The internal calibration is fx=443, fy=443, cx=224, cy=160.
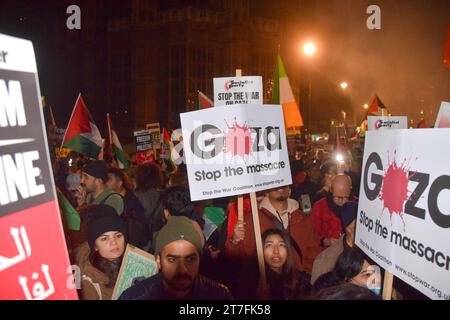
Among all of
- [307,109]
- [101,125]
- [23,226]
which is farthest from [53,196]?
[307,109]

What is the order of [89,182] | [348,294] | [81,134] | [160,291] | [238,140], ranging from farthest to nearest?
[81,134]
[89,182]
[238,140]
[160,291]
[348,294]

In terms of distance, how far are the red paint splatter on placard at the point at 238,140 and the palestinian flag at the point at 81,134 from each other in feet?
12.5

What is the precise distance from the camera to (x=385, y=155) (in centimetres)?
229

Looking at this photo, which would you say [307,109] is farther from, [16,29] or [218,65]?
[16,29]

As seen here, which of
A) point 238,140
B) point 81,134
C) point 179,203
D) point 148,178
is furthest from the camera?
point 81,134

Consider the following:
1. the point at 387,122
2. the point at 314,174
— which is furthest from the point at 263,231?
the point at 314,174

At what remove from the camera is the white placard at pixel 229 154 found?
3342mm

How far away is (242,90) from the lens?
14.6ft

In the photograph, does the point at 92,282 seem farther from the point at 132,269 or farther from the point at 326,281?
the point at 326,281

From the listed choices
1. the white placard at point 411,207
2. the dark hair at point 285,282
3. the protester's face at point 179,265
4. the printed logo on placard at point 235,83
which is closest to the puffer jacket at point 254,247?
the dark hair at point 285,282

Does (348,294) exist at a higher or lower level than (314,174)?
higher

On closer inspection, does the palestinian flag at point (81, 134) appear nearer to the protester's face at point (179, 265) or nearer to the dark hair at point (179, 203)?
the dark hair at point (179, 203)

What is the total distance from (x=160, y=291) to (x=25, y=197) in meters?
1.44

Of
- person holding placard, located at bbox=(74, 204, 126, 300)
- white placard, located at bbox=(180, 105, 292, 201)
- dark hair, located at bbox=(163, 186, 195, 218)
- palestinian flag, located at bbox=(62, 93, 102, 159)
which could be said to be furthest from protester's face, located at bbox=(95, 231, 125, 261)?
palestinian flag, located at bbox=(62, 93, 102, 159)
